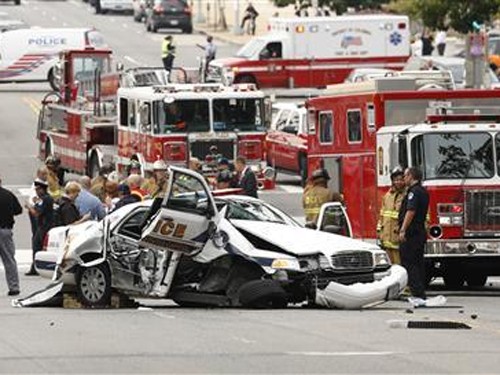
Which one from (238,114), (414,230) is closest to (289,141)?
(238,114)

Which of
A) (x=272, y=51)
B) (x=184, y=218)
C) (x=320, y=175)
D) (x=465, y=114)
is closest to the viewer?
(x=184, y=218)

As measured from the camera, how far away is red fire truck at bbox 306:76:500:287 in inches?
912

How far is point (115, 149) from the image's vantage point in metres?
38.1

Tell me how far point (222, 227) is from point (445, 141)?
169 inches

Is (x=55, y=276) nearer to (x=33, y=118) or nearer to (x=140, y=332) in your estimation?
(x=140, y=332)

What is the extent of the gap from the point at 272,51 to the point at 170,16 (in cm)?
2505

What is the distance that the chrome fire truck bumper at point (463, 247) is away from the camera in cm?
2316

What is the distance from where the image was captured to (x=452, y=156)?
23.3m

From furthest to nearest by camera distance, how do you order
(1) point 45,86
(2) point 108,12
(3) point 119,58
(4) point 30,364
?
(2) point 108,12 → (3) point 119,58 → (1) point 45,86 → (4) point 30,364

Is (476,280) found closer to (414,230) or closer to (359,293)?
(414,230)

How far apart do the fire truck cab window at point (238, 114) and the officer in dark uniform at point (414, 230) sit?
1363 cm

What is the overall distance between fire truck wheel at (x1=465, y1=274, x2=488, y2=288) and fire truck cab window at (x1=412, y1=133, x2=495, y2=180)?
7.42ft

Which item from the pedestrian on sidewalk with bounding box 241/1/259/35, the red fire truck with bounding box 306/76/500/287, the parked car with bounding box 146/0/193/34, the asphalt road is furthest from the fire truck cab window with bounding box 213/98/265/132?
the parked car with bounding box 146/0/193/34

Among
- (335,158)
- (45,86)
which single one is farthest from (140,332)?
(45,86)
